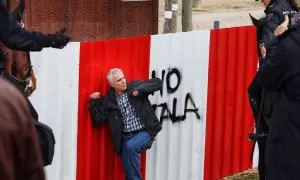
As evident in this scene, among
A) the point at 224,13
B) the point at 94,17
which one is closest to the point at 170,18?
the point at 94,17

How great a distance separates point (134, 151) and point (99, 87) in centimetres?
65

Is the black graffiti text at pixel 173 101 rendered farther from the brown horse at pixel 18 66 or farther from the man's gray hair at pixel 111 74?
the brown horse at pixel 18 66

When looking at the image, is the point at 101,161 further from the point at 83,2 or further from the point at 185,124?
the point at 83,2

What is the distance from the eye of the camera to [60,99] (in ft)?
21.3

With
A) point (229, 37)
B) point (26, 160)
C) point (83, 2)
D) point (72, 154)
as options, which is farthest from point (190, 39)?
point (26, 160)

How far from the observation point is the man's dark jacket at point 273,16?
6.48 m

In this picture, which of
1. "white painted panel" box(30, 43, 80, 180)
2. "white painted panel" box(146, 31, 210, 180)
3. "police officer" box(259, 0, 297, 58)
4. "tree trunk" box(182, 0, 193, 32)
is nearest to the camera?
"white painted panel" box(30, 43, 80, 180)

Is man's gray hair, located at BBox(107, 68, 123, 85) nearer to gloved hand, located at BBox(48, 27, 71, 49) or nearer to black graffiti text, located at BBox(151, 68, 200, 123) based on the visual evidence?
black graffiti text, located at BBox(151, 68, 200, 123)

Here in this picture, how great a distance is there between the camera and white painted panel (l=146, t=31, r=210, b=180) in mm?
7516

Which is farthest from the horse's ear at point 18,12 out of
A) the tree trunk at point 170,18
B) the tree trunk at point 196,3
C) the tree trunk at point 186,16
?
the tree trunk at point 196,3

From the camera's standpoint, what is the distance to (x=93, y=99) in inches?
263

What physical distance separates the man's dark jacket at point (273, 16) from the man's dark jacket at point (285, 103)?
3.13 ft

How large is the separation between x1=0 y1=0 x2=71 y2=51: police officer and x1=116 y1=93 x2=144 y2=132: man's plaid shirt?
1702 mm

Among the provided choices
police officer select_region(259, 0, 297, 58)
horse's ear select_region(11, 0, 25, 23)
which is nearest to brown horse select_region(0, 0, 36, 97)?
horse's ear select_region(11, 0, 25, 23)
